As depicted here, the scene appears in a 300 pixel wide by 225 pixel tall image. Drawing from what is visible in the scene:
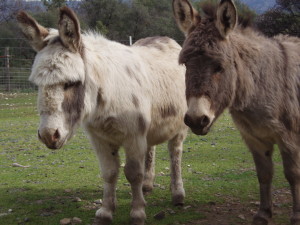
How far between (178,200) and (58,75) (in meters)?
2.69

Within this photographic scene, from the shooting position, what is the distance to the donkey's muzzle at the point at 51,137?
366cm

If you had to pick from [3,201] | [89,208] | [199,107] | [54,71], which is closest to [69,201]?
[89,208]

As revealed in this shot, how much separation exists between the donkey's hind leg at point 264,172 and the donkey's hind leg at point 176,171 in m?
1.20

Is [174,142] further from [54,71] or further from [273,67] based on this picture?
[54,71]

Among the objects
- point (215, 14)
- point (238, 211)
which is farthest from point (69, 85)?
point (238, 211)

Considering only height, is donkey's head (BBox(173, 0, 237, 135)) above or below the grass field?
above

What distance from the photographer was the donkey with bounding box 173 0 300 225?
12.0ft

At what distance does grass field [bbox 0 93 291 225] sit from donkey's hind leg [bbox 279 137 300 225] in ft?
1.48

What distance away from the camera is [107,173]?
487 cm

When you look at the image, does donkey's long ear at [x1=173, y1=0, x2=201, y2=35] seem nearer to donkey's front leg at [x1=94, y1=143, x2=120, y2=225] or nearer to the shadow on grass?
donkey's front leg at [x1=94, y1=143, x2=120, y2=225]

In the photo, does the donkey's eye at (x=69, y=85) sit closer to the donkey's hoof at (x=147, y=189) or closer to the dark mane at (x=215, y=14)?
the dark mane at (x=215, y=14)

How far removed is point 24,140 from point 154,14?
1604 inches

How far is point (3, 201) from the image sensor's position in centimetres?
575

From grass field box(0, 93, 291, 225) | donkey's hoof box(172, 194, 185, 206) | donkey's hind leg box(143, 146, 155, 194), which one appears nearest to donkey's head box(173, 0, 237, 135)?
grass field box(0, 93, 291, 225)
